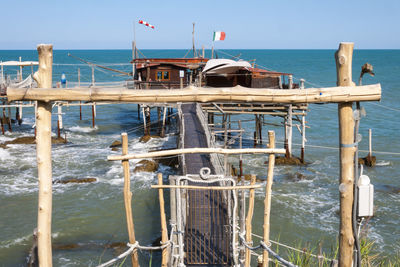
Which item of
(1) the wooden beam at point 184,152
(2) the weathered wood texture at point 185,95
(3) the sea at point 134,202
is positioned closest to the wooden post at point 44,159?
(2) the weathered wood texture at point 185,95

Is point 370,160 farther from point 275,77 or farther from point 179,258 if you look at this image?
point 179,258

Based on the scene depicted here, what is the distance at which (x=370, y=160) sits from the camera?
21.8 meters

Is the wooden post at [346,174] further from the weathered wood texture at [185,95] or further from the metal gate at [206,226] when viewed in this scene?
the metal gate at [206,226]

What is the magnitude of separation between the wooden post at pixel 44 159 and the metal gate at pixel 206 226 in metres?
2.90

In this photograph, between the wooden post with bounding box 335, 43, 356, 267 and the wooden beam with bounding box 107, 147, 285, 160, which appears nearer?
the wooden post with bounding box 335, 43, 356, 267

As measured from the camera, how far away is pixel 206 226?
9.77m

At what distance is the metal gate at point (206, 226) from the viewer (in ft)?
26.6

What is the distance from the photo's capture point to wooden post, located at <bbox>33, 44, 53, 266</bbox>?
5.03 meters

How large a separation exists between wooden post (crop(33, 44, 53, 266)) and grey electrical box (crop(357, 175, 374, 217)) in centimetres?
394

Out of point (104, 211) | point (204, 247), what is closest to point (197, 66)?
point (104, 211)

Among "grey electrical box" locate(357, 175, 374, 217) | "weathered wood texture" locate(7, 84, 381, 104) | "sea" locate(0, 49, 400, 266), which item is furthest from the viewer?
"sea" locate(0, 49, 400, 266)
